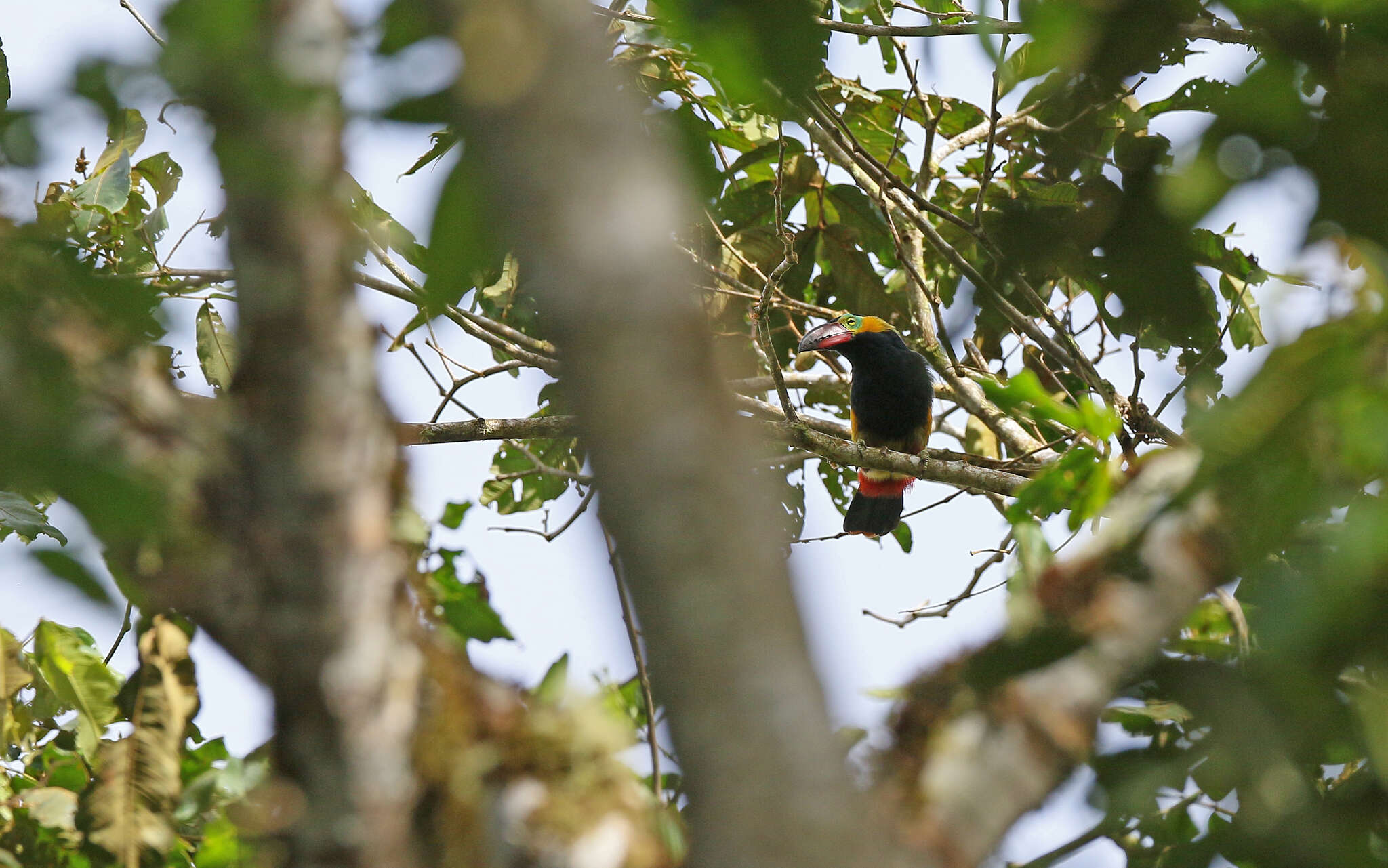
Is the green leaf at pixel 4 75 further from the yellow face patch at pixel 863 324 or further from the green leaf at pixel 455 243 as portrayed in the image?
the yellow face patch at pixel 863 324

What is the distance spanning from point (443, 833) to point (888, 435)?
17.1 feet

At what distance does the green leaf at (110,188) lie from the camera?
11.3ft

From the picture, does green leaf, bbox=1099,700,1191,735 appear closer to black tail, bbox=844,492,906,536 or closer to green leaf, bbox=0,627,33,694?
green leaf, bbox=0,627,33,694

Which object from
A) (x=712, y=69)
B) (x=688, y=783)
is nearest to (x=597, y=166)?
(x=712, y=69)

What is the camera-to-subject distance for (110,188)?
11.5 ft

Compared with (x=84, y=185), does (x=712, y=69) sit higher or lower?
lower

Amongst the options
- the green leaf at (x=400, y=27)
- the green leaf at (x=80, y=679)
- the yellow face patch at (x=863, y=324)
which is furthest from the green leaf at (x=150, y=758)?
the yellow face patch at (x=863, y=324)

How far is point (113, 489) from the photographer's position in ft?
2.93

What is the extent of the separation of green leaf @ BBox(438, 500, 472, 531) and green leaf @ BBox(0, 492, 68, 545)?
1013 mm

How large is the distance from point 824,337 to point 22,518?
3374 mm

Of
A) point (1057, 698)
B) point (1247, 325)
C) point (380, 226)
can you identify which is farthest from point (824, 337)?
point (1057, 698)

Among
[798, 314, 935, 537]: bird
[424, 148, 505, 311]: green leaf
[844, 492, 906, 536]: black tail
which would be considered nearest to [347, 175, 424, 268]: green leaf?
[424, 148, 505, 311]: green leaf

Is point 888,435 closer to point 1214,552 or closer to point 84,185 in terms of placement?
point 84,185

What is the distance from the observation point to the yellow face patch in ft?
15.9
